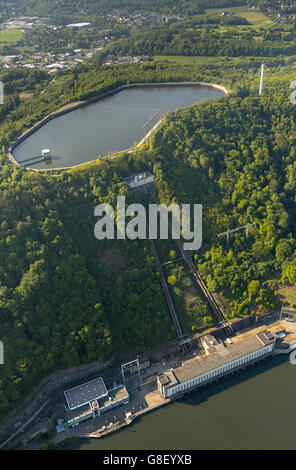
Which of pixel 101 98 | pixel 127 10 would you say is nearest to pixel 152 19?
pixel 127 10

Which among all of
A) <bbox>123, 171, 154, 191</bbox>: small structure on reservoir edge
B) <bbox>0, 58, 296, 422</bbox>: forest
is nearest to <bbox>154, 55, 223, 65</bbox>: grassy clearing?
<bbox>0, 58, 296, 422</bbox>: forest

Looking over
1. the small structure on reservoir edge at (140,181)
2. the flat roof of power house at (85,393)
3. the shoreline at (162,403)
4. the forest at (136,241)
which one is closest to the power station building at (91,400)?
the flat roof of power house at (85,393)

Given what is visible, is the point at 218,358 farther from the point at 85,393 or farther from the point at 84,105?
the point at 84,105

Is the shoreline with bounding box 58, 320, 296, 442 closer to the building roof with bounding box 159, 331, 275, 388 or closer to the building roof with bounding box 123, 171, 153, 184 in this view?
the building roof with bounding box 159, 331, 275, 388

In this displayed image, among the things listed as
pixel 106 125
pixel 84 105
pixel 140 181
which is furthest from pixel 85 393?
pixel 84 105

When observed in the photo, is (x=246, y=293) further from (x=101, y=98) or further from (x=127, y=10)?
(x=127, y=10)

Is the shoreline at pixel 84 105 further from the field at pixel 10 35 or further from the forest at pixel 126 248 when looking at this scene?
the field at pixel 10 35
